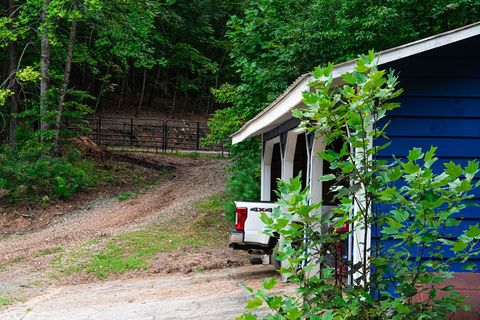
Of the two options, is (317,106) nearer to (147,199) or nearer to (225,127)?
(225,127)

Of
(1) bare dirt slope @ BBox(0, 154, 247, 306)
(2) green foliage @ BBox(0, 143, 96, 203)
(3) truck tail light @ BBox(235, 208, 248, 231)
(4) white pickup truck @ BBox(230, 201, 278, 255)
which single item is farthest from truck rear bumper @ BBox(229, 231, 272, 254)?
(2) green foliage @ BBox(0, 143, 96, 203)

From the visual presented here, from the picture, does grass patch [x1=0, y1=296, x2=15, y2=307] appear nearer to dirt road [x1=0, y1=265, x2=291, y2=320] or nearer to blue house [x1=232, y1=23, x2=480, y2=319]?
dirt road [x1=0, y1=265, x2=291, y2=320]

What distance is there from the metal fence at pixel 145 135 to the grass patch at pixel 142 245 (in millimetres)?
14188

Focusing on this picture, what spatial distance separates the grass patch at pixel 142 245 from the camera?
1176 cm

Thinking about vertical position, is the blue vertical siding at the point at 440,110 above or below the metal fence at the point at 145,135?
below

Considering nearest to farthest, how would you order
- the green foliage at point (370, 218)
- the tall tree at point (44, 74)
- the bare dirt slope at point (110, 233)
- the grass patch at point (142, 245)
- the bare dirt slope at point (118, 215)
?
the green foliage at point (370, 218) → the bare dirt slope at point (110, 233) → the grass patch at point (142, 245) → the bare dirt slope at point (118, 215) → the tall tree at point (44, 74)

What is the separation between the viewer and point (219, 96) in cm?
1770

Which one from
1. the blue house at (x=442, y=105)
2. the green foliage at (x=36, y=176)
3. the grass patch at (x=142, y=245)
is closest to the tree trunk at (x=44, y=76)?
the green foliage at (x=36, y=176)

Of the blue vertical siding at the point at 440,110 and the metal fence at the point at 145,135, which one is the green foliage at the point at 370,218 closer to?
the blue vertical siding at the point at 440,110

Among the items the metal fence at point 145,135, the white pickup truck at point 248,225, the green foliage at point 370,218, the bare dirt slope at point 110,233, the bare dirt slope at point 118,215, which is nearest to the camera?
the green foliage at point 370,218

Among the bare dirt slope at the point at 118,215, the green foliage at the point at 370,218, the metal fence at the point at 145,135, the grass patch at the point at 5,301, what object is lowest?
the grass patch at the point at 5,301

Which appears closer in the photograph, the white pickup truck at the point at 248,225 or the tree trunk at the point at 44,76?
the white pickup truck at the point at 248,225

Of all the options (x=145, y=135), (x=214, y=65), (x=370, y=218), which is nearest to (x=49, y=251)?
(x=370, y=218)

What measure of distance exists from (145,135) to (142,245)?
1861cm
